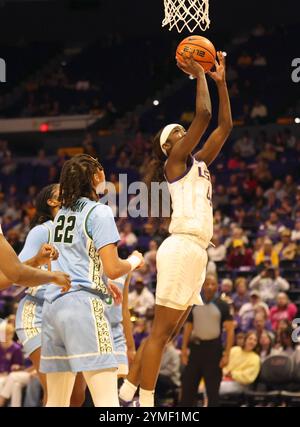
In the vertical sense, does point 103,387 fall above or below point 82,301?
below

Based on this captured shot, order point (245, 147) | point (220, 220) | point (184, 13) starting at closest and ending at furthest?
point (184, 13)
point (220, 220)
point (245, 147)

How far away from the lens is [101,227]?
544 cm

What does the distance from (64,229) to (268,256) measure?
9952mm

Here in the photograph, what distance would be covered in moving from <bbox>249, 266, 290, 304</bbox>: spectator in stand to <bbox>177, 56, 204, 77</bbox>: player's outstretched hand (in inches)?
307

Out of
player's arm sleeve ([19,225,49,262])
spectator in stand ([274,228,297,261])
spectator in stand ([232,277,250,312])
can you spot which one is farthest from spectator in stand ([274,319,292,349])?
player's arm sleeve ([19,225,49,262])

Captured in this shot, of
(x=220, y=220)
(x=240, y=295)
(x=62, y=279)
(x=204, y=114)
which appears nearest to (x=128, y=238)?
(x=220, y=220)

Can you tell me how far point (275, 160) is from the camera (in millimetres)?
19141

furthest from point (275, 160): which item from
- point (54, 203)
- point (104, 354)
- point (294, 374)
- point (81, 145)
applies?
point (104, 354)

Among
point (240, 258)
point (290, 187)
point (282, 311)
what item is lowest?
point (282, 311)

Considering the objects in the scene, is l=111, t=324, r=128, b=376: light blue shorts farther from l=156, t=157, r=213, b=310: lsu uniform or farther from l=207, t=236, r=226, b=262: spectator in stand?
l=207, t=236, r=226, b=262: spectator in stand

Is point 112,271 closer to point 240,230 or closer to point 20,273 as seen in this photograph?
point 20,273

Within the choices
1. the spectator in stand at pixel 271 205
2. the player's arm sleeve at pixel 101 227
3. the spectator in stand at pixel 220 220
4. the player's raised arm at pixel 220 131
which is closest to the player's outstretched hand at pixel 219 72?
the player's raised arm at pixel 220 131

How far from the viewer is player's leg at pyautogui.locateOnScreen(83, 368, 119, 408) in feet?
17.3
